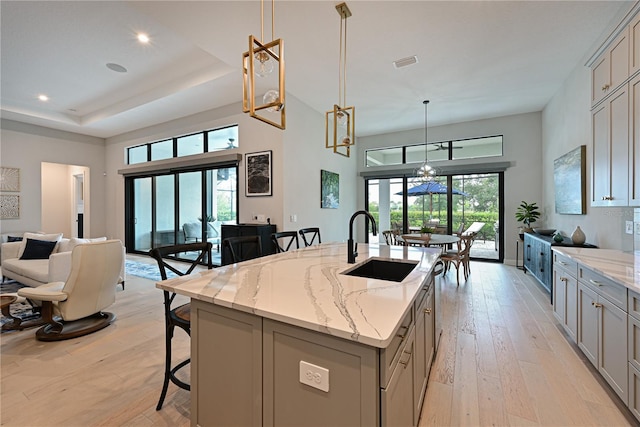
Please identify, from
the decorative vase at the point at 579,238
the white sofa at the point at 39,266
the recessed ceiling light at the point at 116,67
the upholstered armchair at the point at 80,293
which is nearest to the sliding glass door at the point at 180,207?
the white sofa at the point at 39,266

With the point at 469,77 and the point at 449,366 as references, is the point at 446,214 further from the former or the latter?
the point at 449,366

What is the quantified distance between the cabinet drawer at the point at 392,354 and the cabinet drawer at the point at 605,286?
148 cm

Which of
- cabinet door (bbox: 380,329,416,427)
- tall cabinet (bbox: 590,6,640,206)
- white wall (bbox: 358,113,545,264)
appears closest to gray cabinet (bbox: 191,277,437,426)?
cabinet door (bbox: 380,329,416,427)

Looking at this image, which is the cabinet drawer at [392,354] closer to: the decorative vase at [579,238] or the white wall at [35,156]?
the decorative vase at [579,238]

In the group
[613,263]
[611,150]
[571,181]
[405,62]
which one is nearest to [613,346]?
[613,263]

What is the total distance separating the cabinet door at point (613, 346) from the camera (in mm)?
1676

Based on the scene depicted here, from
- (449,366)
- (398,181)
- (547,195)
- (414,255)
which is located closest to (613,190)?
(414,255)

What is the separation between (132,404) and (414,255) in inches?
89.1

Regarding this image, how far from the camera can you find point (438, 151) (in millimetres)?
6598

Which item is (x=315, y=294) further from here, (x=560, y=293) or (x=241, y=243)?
(x=560, y=293)

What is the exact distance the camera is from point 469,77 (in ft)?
13.7

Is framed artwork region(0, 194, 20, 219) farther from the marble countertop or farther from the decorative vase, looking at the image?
the decorative vase

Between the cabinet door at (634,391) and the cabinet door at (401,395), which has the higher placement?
the cabinet door at (401,395)

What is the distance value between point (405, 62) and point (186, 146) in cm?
475
